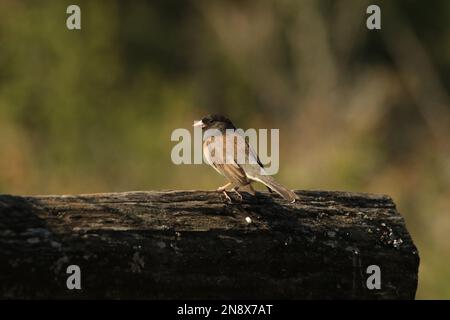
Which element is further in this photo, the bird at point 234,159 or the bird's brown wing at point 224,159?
the bird's brown wing at point 224,159

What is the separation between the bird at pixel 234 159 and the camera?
5.02 metres

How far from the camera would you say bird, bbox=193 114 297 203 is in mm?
5023

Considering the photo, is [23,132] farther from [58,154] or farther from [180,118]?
[180,118]

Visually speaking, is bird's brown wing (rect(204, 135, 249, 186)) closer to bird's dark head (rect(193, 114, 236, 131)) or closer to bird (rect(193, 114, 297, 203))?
bird (rect(193, 114, 297, 203))

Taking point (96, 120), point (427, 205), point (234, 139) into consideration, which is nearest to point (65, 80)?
point (96, 120)

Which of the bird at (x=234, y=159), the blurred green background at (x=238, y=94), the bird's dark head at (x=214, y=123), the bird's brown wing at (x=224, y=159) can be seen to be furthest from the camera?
the blurred green background at (x=238, y=94)

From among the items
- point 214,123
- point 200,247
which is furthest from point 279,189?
point 214,123

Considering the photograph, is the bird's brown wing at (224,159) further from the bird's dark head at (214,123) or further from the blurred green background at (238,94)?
the blurred green background at (238,94)

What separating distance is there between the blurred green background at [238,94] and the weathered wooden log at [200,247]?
450 cm

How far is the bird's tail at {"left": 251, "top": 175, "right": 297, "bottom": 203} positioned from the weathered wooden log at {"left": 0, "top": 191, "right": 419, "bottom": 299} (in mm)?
57

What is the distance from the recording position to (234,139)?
577cm

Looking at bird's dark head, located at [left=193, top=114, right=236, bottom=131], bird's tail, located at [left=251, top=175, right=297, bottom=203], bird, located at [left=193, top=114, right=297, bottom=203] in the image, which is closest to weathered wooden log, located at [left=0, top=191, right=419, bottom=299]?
bird's tail, located at [left=251, top=175, right=297, bottom=203]

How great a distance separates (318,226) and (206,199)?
481mm

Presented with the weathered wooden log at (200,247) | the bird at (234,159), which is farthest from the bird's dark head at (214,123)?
the weathered wooden log at (200,247)
